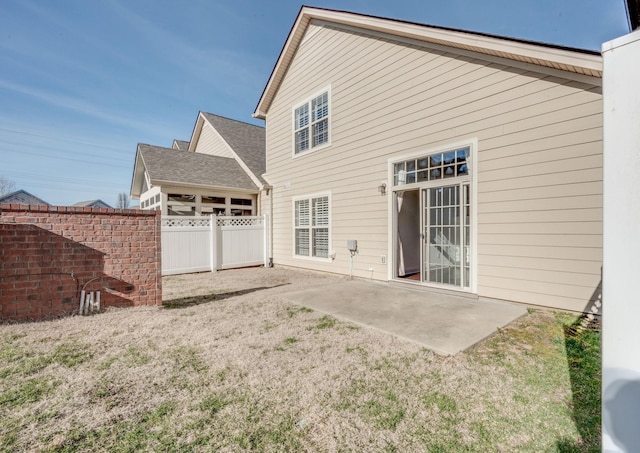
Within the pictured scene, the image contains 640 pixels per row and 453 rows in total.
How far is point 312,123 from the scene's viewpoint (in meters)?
8.84

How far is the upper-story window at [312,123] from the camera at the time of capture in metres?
8.45

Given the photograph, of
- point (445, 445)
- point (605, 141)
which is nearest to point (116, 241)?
point (445, 445)

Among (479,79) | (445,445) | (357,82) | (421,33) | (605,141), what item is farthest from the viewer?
(357,82)

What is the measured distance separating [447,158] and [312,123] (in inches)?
184

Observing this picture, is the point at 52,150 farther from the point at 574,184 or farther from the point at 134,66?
the point at 574,184

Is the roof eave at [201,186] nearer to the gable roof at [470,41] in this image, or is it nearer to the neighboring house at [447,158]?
the neighboring house at [447,158]

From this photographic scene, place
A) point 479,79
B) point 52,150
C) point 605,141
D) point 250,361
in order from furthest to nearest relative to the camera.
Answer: point 52,150 → point 479,79 → point 250,361 → point 605,141

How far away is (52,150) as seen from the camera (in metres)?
37.6

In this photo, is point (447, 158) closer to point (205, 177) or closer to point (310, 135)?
point (310, 135)

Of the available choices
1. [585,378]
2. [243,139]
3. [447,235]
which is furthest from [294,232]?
[585,378]

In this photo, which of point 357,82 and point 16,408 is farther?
point 357,82

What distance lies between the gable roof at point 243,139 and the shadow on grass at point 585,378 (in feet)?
31.3

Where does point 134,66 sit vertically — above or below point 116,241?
above

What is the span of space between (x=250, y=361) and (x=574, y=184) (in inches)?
203
